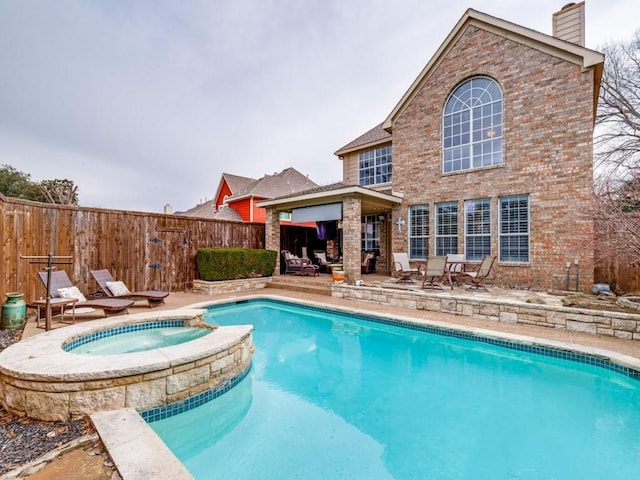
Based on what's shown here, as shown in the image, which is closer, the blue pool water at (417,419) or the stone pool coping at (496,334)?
the blue pool water at (417,419)

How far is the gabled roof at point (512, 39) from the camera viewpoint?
8406mm

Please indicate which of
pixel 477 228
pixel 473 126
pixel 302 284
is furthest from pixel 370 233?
pixel 473 126

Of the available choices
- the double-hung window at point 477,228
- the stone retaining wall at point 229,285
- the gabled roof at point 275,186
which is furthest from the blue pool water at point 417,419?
the gabled roof at point 275,186

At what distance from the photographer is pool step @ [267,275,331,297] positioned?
1049 centimetres

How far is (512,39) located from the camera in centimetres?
964

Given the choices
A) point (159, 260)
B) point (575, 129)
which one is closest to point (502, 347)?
point (575, 129)

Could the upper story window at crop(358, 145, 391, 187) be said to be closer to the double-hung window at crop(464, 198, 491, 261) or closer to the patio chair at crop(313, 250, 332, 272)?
the patio chair at crop(313, 250, 332, 272)

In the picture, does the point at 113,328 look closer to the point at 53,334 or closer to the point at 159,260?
the point at 53,334

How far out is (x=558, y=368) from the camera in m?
4.95

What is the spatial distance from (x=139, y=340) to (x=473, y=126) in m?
11.1

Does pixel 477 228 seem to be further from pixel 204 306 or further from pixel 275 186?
pixel 275 186

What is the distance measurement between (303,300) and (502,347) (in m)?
5.15

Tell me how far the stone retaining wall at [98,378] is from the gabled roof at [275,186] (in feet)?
55.4

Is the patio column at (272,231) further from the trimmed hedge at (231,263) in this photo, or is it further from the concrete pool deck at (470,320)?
the concrete pool deck at (470,320)
